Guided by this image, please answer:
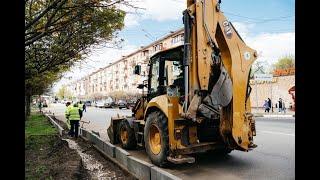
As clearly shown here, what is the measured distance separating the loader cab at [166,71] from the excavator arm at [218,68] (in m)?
0.89

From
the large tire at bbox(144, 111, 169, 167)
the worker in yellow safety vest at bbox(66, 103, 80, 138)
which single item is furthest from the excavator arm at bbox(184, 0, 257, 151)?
the worker in yellow safety vest at bbox(66, 103, 80, 138)

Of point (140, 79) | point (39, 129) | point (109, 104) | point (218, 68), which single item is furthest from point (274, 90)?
point (140, 79)

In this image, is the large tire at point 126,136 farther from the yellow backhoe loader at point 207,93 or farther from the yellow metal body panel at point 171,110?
the yellow metal body panel at point 171,110

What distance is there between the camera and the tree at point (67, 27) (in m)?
6.03

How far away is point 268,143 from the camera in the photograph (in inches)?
444

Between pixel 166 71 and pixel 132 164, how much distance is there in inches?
101

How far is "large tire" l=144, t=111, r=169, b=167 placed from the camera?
24.2ft

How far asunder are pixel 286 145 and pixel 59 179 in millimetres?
7283

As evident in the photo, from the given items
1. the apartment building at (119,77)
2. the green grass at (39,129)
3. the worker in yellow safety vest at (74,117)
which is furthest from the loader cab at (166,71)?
the apartment building at (119,77)

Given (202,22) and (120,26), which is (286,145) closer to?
(202,22)

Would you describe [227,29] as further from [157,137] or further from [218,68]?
[157,137]

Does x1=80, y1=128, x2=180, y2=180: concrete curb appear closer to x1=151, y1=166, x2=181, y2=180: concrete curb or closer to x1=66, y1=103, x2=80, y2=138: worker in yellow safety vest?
x1=151, y1=166, x2=181, y2=180: concrete curb

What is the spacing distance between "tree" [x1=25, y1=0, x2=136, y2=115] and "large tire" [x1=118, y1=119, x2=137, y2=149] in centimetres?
243

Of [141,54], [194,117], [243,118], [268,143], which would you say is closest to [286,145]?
[268,143]
